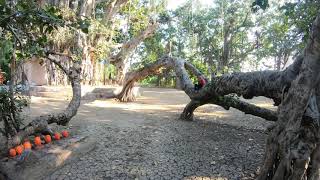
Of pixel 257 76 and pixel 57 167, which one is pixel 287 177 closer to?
pixel 257 76

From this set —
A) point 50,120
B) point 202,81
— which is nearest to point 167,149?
point 50,120

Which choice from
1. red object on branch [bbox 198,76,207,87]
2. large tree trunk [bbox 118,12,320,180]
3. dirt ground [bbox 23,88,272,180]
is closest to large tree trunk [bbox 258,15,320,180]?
large tree trunk [bbox 118,12,320,180]

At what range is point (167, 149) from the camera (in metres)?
5.14

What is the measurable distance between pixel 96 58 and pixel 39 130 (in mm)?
11057

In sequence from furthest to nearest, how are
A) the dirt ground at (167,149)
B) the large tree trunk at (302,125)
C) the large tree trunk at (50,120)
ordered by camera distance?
the large tree trunk at (50,120), the dirt ground at (167,149), the large tree trunk at (302,125)

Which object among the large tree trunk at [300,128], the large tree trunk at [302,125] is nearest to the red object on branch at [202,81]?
the large tree trunk at [300,128]

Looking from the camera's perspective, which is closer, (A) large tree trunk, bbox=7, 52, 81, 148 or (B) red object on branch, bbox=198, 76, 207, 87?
(A) large tree trunk, bbox=7, 52, 81, 148

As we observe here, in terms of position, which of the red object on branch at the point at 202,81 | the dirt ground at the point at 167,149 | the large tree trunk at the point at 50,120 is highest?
the red object on branch at the point at 202,81

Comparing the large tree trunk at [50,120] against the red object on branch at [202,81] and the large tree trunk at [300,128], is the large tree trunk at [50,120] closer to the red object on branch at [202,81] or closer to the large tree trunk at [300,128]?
the red object on branch at [202,81]

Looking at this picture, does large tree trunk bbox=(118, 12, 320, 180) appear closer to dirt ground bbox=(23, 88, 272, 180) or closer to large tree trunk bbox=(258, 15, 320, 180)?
large tree trunk bbox=(258, 15, 320, 180)

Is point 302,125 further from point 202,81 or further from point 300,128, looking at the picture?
point 202,81

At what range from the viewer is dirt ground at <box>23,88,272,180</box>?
4207 mm

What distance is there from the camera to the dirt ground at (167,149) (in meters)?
4.21

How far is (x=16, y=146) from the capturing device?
4207 millimetres
